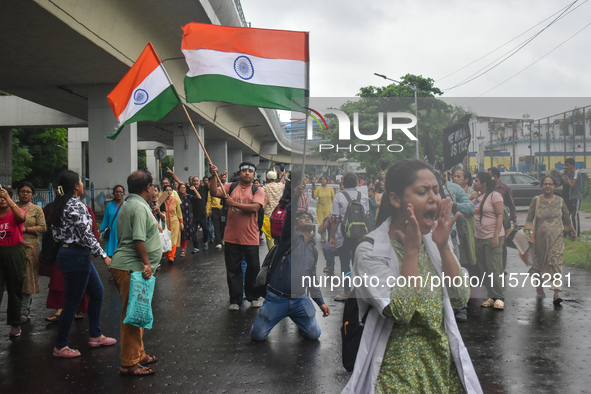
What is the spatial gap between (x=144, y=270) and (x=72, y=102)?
16490 millimetres

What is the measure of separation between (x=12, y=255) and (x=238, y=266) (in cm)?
254

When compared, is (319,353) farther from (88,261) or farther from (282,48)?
(282,48)

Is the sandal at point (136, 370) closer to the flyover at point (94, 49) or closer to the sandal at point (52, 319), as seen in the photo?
the sandal at point (52, 319)

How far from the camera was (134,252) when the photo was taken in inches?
184

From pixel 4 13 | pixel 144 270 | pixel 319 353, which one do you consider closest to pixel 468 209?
pixel 319 353

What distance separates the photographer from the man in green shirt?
4.57m

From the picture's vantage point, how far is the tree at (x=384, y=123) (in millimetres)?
3398

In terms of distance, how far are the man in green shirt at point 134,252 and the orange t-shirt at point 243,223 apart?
83.4 inches

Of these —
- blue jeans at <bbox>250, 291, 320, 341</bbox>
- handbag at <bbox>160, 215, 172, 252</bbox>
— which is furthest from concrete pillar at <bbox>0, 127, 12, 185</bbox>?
blue jeans at <bbox>250, 291, 320, 341</bbox>

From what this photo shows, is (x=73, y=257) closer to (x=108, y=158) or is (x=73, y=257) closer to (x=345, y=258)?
(x=345, y=258)

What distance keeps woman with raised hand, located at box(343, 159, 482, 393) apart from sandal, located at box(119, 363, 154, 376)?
2.24 m

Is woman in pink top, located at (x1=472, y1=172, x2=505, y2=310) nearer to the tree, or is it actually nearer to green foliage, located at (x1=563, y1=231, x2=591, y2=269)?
green foliage, located at (x1=563, y1=231, x2=591, y2=269)

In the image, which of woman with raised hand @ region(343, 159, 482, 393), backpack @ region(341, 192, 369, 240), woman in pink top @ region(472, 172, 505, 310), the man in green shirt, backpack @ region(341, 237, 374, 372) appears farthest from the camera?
the man in green shirt

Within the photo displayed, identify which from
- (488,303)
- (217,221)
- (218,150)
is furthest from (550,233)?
(218,150)
